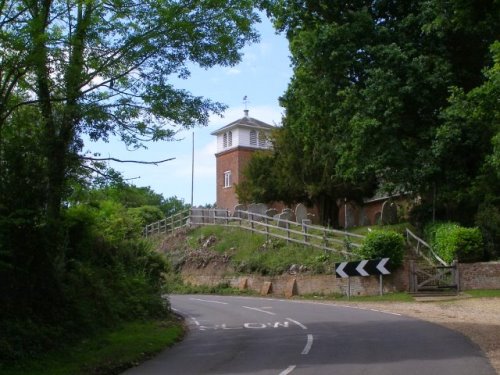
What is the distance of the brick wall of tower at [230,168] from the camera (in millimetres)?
62188

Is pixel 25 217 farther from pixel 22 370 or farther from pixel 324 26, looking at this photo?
pixel 324 26

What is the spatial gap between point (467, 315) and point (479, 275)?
713 cm

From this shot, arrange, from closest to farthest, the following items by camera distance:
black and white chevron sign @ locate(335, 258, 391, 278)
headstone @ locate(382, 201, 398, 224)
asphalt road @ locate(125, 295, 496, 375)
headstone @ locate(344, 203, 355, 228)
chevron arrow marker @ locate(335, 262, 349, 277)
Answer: asphalt road @ locate(125, 295, 496, 375) → black and white chevron sign @ locate(335, 258, 391, 278) → chevron arrow marker @ locate(335, 262, 349, 277) → headstone @ locate(382, 201, 398, 224) → headstone @ locate(344, 203, 355, 228)

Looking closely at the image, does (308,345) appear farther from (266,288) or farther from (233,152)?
(233,152)

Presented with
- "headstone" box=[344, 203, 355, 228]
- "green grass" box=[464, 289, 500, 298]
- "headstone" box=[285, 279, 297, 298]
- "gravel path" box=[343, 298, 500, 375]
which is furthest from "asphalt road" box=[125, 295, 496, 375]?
"headstone" box=[344, 203, 355, 228]

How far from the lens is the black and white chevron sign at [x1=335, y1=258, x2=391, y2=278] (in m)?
28.2

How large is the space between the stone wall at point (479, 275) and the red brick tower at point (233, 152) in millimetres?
35940

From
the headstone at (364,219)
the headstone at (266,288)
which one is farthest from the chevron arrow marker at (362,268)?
the headstone at (364,219)

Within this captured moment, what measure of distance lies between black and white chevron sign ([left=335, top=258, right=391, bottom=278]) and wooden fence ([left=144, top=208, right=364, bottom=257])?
3.28 meters

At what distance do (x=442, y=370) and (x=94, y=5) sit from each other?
10300 mm

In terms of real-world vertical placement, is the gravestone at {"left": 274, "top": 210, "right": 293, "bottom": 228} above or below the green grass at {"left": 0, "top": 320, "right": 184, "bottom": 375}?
above

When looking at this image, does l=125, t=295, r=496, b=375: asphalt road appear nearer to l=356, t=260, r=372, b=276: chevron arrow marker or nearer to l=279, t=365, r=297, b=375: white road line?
l=279, t=365, r=297, b=375: white road line

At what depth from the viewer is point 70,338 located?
14.1 m

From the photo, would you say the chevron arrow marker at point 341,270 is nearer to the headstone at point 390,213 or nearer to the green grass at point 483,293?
the green grass at point 483,293
